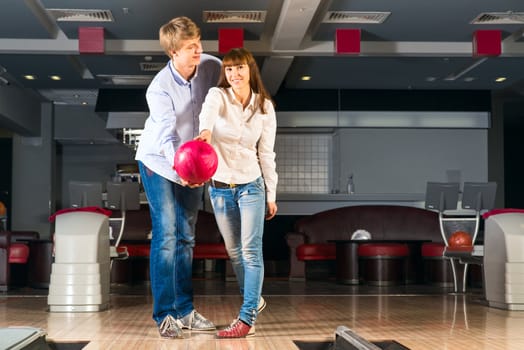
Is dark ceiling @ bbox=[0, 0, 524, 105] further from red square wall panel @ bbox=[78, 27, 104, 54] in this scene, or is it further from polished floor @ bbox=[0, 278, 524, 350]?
polished floor @ bbox=[0, 278, 524, 350]

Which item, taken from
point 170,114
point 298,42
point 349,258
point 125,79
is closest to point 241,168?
point 170,114

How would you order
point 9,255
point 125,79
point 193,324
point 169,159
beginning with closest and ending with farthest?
point 169,159 → point 193,324 → point 9,255 → point 125,79

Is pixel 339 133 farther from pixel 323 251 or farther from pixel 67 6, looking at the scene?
pixel 67 6

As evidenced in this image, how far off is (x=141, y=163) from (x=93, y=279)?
1.45 meters

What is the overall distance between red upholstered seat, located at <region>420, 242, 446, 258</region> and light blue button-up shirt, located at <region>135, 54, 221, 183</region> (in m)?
5.24

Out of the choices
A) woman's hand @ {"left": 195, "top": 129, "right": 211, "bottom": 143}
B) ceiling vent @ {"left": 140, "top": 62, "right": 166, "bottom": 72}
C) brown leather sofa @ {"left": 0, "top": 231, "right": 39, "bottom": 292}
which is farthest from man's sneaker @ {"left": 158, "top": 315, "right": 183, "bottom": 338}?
ceiling vent @ {"left": 140, "top": 62, "right": 166, "bottom": 72}

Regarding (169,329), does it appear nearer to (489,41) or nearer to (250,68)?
(250,68)

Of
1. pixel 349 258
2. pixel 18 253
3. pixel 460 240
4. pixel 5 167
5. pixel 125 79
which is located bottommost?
pixel 349 258

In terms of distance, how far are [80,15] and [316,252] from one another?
3.83 m

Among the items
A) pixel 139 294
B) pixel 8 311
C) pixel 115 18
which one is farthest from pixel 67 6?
pixel 8 311

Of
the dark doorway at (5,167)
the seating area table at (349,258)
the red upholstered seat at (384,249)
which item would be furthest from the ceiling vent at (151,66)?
the dark doorway at (5,167)

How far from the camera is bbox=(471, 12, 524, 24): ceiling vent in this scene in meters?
7.59

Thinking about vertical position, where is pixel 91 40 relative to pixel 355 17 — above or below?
below

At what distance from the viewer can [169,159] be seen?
133 inches
